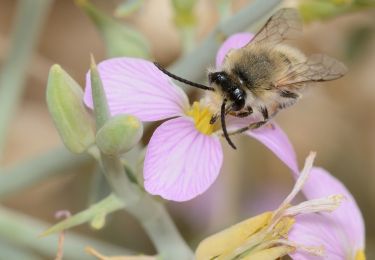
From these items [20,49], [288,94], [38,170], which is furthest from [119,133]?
[20,49]

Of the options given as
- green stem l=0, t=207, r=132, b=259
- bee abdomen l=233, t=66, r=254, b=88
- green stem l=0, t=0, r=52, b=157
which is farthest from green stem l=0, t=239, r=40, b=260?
bee abdomen l=233, t=66, r=254, b=88

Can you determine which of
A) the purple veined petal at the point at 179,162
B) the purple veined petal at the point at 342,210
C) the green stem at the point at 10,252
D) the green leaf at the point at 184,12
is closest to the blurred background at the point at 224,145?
the green stem at the point at 10,252

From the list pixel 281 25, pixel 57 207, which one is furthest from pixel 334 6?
pixel 57 207

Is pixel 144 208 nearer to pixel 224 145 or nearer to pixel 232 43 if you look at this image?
pixel 232 43

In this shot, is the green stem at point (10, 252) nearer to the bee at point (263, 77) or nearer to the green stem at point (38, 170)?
the green stem at point (38, 170)

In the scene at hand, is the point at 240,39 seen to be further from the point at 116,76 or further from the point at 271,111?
the point at 116,76
